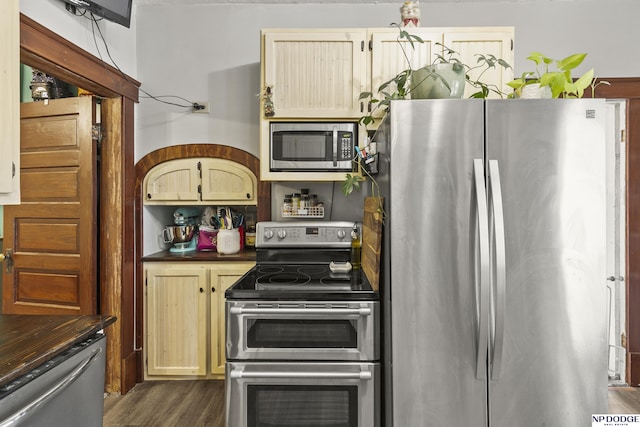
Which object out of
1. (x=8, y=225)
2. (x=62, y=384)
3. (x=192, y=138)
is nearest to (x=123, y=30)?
(x=192, y=138)

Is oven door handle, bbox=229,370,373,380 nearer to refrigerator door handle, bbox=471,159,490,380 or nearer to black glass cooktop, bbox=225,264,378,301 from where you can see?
black glass cooktop, bbox=225,264,378,301

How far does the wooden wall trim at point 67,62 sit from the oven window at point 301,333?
171 cm

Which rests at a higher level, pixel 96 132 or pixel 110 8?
pixel 110 8

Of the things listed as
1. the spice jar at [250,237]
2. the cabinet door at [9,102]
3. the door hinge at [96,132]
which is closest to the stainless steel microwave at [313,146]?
the spice jar at [250,237]

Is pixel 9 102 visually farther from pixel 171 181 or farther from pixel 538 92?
pixel 538 92

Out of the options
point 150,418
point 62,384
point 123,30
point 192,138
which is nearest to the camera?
point 62,384

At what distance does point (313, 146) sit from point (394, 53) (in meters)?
0.76

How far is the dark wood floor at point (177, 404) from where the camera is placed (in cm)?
234

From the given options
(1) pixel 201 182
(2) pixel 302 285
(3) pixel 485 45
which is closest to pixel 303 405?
(2) pixel 302 285

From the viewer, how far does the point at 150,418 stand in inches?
93.0

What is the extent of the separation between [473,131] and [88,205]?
238 cm

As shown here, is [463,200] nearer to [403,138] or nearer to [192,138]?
[403,138]

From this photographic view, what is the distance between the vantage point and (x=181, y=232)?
9.82 ft

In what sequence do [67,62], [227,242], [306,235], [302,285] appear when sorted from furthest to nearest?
[227,242], [306,235], [67,62], [302,285]
